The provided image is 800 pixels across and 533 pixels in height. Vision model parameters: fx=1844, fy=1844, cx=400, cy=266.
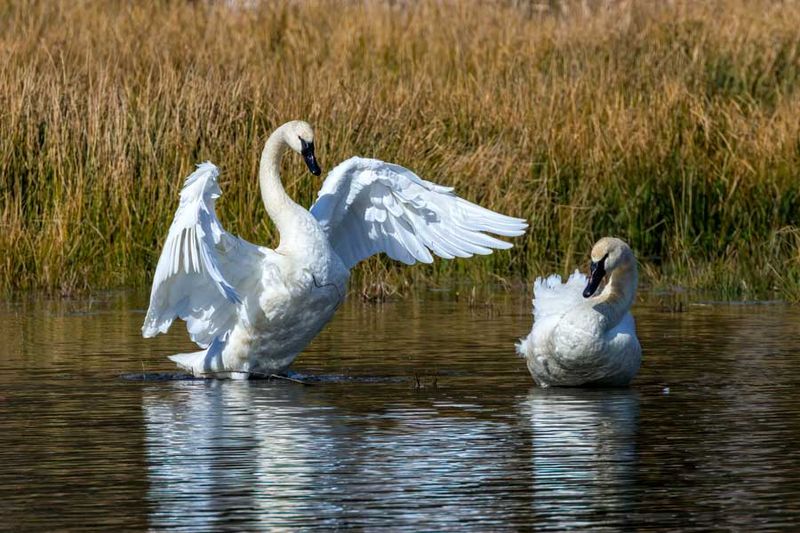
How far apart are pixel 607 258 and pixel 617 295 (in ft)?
1.00

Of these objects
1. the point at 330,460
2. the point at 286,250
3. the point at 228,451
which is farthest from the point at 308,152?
the point at 330,460

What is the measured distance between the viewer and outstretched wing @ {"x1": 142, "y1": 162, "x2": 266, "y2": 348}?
866cm

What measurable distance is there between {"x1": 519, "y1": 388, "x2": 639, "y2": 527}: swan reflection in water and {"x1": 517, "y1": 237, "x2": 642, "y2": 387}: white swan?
0.09 m

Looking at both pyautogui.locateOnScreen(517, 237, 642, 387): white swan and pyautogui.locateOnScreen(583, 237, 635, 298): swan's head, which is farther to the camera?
pyautogui.locateOnScreen(583, 237, 635, 298): swan's head

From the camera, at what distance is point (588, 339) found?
28.6 ft

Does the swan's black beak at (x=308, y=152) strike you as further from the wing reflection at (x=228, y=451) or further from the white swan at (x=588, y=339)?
the white swan at (x=588, y=339)

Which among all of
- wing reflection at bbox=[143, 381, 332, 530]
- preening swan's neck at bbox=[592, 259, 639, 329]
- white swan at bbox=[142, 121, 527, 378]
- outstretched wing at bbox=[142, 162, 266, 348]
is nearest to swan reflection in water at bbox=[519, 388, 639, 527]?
preening swan's neck at bbox=[592, 259, 639, 329]

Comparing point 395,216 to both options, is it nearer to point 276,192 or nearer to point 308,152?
point 308,152

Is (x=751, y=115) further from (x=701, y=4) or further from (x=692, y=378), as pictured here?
(x=692, y=378)

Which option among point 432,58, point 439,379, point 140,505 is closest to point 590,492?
point 140,505

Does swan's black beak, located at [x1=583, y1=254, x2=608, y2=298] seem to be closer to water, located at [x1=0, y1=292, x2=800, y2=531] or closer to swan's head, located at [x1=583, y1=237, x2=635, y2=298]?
swan's head, located at [x1=583, y1=237, x2=635, y2=298]

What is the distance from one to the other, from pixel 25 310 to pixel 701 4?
1004 cm

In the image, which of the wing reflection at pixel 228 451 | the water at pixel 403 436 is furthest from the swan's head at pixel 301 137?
the wing reflection at pixel 228 451

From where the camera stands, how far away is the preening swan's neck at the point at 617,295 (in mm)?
8930
